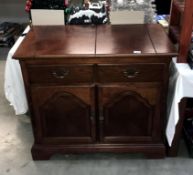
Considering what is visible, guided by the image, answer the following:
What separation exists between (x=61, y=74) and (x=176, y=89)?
63cm

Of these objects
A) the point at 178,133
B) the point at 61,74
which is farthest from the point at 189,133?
the point at 61,74

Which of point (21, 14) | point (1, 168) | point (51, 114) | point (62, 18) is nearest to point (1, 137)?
point (1, 168)

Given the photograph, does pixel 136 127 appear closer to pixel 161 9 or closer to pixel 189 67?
pixel 189 67

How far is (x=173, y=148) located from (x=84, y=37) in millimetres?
895

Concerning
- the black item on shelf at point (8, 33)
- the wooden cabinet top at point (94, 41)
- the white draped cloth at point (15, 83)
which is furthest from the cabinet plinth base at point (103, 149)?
the black item on shelf at point (8, 33)

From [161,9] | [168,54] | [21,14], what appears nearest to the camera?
[168,54]

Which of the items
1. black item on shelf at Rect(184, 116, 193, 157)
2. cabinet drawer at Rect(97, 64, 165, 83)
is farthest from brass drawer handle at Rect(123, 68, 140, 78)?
black item on shelf at Rect(184, 116, 193, 157)

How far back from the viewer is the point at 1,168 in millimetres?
1870

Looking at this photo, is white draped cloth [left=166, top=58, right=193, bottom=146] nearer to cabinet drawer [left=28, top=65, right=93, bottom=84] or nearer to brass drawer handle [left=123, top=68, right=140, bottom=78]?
brass drawer handle [left=123, top=68, right=140, bottom=78]

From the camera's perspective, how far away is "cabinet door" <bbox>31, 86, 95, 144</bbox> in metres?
1.66

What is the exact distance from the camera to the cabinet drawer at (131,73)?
157cm

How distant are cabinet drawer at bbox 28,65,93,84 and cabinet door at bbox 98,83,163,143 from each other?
126 millimetres

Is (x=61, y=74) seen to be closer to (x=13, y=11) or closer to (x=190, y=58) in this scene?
(x=190, y=58)

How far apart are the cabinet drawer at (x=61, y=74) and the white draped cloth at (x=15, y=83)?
318 millimetres
